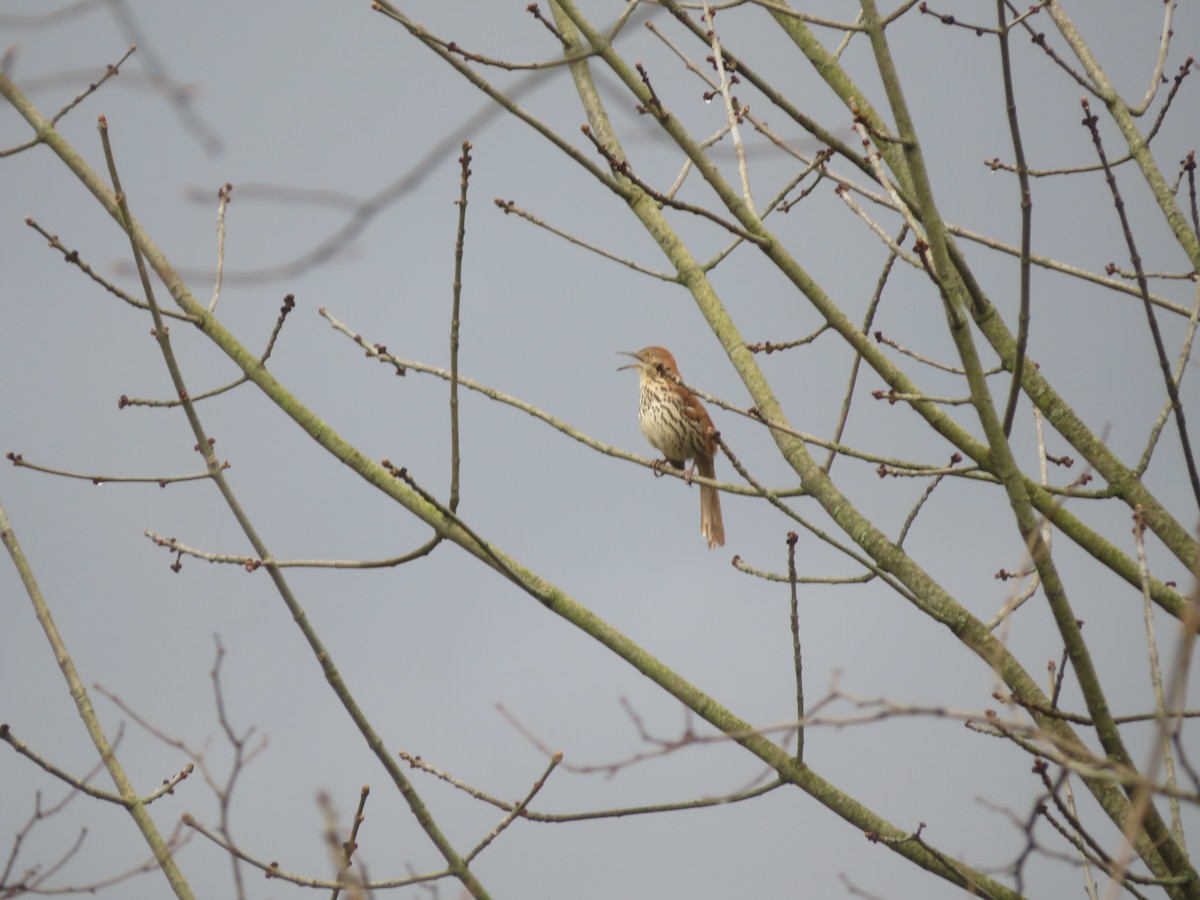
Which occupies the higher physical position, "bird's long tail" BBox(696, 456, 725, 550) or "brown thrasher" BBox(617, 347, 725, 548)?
"brown thrasher" BBox(617, 347, 725, 548)

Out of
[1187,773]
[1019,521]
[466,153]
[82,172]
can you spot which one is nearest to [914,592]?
[1019,521]

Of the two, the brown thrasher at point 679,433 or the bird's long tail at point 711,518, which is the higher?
the brown thrasher at point 679,433

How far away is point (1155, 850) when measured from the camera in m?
2.26

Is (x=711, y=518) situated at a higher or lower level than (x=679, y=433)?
lower

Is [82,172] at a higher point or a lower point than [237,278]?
higher

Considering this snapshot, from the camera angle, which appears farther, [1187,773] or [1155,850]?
[1155,850]

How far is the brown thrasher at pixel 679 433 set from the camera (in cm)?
501

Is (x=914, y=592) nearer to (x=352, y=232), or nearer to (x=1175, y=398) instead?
(x=1175, y=398)

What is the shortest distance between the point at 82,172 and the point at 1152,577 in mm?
2159

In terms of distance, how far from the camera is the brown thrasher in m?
5.01

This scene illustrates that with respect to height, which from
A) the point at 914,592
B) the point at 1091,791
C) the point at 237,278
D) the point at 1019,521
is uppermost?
the point at 237,278

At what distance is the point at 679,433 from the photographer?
5059 mm

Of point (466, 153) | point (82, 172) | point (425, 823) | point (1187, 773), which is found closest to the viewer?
point (1187, 773)

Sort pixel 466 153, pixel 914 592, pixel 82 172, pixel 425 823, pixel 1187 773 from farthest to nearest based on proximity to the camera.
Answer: pixel 82 172 → pixel 914 592 → pixel 425 823 → pixel 466 153 → pixel 1187 773
